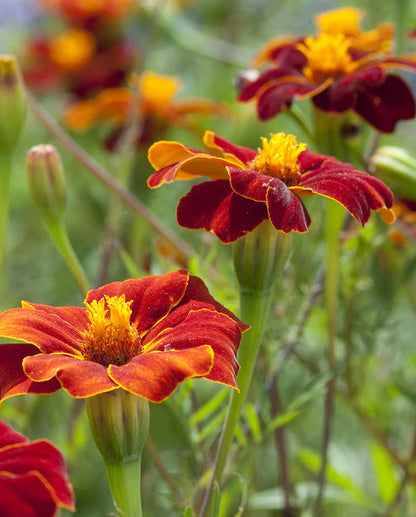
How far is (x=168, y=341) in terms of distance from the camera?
0.41m

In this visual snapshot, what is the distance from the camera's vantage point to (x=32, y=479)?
0.33m

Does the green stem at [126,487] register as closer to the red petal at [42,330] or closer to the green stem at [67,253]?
the red petal at [42,330]

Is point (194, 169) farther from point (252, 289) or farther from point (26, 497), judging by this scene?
point (26, 497)

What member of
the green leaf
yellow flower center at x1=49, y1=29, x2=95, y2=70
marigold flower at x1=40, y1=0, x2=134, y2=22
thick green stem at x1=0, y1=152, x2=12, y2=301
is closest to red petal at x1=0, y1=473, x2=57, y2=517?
thick green stem at x1=0, y1=152, x2=12, y2=301

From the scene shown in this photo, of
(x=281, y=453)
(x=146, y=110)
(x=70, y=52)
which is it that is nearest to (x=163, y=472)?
(x=281, y=453)

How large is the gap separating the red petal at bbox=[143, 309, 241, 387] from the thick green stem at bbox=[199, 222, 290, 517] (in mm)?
46

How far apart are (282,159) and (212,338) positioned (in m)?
0.15

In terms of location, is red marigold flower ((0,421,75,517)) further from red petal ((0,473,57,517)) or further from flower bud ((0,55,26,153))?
flower bud ((0,55,26,153))

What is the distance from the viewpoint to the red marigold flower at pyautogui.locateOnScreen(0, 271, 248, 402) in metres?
0.37

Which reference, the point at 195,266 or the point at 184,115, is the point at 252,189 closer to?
the point at 195,266

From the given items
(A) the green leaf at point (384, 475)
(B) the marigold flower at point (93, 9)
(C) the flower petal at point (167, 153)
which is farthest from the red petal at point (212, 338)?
(B) the marigold flower at point (93, 9)

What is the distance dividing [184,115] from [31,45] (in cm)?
81

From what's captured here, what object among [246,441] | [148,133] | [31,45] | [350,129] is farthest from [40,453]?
[31,45]

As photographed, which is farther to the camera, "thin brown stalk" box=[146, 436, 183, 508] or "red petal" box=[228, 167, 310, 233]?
"thin brown stalk" box=[146, 436, 183, 508]
